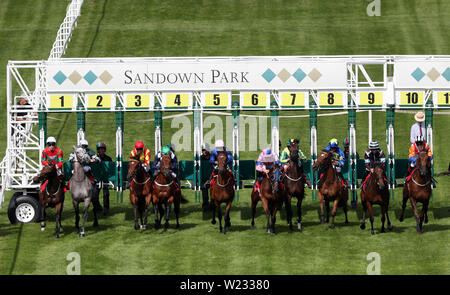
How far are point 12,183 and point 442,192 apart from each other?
36.3 feet

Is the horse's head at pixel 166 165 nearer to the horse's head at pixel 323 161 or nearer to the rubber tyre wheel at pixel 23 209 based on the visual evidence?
the horse's head at pixel 323 161

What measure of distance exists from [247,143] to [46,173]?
35.2ft

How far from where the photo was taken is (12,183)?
946 inches

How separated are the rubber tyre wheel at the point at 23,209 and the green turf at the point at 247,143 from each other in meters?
0.30

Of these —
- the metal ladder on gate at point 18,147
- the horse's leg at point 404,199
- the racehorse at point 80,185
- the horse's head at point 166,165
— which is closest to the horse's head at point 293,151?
the horse's leg at point 404,199

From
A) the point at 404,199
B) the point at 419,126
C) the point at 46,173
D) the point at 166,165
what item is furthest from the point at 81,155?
the point at 419,126

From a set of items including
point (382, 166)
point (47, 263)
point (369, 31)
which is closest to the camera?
point (47, 263)

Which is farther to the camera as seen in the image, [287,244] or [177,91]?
[177,91]

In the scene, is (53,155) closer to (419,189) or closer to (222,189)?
(222,189)

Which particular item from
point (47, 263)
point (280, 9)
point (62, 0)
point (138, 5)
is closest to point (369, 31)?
point (280, 9)

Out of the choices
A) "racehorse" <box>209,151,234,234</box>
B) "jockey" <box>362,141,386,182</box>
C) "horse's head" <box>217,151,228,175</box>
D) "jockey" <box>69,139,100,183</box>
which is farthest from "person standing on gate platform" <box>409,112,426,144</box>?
"jockey" <box>69,139,100,183</box>

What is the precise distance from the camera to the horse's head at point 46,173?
22.1 metres

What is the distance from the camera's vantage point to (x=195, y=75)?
24.3 m
